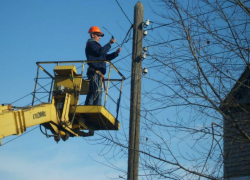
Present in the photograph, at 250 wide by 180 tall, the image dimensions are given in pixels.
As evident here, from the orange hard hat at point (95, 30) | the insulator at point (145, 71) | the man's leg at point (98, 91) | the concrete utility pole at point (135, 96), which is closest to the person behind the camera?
the concrete utility pole at point (135, 96)

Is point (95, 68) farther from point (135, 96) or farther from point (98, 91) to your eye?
point (135, 96)

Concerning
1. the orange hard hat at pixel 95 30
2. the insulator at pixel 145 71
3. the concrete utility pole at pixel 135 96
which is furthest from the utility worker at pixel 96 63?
the insulator at pixel 145 71

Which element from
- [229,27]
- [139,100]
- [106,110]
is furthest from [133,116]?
[229,27]

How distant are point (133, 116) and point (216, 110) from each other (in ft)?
7.59

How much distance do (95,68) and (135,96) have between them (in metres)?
1.64

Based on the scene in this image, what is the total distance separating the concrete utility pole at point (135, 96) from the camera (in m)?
9.50

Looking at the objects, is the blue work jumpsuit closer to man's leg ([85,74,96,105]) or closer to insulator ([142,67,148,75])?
man's leg ([85,74,96,105])

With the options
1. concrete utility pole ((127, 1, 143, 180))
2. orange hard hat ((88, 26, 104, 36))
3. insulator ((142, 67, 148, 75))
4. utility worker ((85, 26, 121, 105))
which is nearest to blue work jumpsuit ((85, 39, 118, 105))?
utility worker ((85, 26, 121, 105))

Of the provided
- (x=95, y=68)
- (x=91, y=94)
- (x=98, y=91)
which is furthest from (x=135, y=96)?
(x=95, y=68)

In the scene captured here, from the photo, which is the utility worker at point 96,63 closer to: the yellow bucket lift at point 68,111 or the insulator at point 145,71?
the yellow bucket lift at point 68,111

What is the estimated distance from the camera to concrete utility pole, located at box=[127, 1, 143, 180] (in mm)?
9500

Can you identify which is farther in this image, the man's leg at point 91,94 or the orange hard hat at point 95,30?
the orange hard hat at point 95,30

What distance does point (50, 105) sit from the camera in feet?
34.5

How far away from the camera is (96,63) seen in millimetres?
11266
